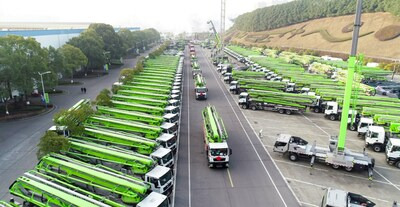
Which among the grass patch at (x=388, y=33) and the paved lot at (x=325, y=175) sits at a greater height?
the grass patch at (x=388, y=33)

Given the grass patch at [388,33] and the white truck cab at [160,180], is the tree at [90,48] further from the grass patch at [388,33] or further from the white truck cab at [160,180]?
the grass patch at [388,33]

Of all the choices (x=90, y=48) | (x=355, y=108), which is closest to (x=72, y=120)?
(x=355, y=108)

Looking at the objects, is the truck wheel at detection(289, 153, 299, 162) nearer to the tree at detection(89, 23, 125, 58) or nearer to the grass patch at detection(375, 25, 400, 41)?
the tree at detection(89, 23, 125, 58)

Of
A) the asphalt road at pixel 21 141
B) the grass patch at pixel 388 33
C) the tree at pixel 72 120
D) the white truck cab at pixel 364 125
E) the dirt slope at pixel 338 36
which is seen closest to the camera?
the asphalt road at pixel 21 141

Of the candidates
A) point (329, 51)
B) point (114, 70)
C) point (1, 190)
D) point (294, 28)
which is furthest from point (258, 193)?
point (294, 28)

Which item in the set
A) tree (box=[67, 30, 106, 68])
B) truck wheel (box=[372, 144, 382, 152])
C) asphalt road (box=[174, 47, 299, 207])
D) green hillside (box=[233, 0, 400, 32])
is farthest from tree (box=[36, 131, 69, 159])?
green hillside (box=[233, 0, 400, 32])

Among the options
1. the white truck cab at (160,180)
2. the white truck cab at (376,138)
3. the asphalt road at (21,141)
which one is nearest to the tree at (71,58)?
the asphalt road at (21,141)

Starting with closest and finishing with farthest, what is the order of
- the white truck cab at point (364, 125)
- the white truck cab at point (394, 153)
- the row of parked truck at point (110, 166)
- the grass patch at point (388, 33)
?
the row of parked truck at point (110, 166) < the white truck cab at point (394, 153) < the white truck cab at point (364, 125) < the grass patch at point (388, 33)
